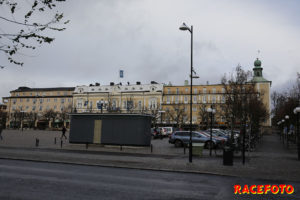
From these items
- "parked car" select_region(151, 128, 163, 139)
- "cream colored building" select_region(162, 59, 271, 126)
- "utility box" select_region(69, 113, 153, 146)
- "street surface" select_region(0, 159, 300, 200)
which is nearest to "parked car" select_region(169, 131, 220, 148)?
"utility box" select_region(69, 113, 153, 146)

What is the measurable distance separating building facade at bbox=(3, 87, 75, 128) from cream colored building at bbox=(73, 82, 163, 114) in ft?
18.6

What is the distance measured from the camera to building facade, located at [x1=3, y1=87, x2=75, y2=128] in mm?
Answer: 89250

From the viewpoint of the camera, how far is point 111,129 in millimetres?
24297

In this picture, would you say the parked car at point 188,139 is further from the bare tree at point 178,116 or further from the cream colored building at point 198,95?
the cream colored building at point 198,95

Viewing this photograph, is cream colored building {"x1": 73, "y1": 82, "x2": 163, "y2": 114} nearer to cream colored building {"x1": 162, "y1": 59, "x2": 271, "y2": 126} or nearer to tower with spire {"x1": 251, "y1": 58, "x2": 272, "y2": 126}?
cream colored building {"x1": 162, "y1": 59, "x2": 271, "y2": 126}

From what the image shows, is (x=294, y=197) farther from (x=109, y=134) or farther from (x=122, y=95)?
(x=122, y=95)

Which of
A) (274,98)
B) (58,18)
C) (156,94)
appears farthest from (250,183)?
(156,94)

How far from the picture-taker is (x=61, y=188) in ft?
26.6

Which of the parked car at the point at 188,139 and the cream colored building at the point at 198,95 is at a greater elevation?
the cream colored building at the point at 198,95

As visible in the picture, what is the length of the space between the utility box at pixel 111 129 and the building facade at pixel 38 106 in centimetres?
6334

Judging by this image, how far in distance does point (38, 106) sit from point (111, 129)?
3306 inches

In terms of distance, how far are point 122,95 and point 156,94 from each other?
11.5 metres

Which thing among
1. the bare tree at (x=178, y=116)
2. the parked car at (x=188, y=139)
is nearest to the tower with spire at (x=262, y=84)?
the bare tree at (x=178, y=116)

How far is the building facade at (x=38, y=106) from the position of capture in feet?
293
